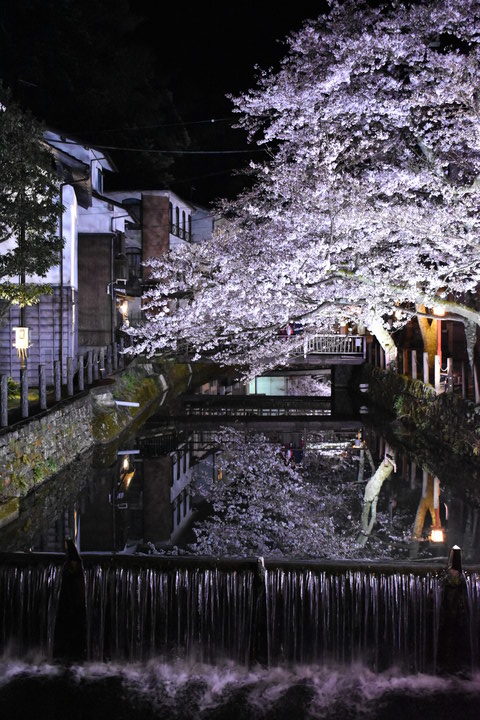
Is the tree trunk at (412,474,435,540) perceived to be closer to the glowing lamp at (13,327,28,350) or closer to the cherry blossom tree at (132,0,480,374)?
the cherry blossom tree at (132,0,480,374)

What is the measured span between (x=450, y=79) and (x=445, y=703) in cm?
1136

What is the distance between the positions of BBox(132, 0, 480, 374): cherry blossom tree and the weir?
7.73 metres

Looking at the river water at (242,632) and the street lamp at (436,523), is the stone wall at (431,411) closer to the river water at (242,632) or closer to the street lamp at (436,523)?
the street lamp at (436,523)

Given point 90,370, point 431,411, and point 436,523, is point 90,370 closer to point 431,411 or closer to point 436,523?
point 431,411

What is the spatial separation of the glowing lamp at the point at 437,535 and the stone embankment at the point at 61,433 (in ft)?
24.9

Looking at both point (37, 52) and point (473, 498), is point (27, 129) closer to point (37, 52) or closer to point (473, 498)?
point (473, 498)

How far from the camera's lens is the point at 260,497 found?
50.6ft

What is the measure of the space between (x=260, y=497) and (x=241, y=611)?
22.5 ft

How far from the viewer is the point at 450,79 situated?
13516 millimetres

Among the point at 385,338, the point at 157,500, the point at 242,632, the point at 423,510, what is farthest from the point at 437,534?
the point at 385,338

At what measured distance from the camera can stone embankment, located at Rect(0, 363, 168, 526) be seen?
1245cm

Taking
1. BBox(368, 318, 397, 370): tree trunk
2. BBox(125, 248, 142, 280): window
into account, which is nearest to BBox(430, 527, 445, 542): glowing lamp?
BBox(368, 318, 397, 370): tree trunk

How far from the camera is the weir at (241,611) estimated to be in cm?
849

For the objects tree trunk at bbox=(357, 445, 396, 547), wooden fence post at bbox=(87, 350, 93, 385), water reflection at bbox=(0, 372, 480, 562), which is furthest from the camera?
wooden fence post at bbox=(87, 350, 93, 385)
